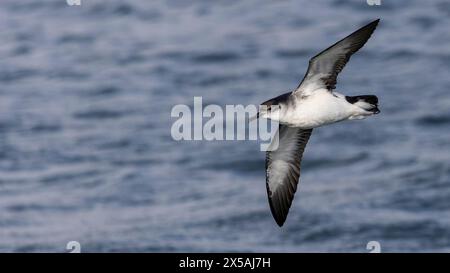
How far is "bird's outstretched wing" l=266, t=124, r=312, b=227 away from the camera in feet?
42.0

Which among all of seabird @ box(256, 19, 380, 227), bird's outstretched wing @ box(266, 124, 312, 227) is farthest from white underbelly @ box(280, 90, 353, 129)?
bird's outstretched wing @ box(266, 124, 312, 227)

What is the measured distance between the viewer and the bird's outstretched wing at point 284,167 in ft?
42.0

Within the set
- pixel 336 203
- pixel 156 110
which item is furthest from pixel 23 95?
pixel 336 203

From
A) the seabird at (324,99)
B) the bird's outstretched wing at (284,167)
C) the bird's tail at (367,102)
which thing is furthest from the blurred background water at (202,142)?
the bird's tail at (367,102)

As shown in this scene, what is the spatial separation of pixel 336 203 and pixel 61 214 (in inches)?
255

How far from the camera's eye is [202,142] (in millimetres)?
31562

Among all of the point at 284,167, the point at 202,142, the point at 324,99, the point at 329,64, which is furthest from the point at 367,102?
the point at 202,142

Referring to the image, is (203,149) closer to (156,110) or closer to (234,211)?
(156,110)

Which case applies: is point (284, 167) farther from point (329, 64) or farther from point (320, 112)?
point (329, 64)

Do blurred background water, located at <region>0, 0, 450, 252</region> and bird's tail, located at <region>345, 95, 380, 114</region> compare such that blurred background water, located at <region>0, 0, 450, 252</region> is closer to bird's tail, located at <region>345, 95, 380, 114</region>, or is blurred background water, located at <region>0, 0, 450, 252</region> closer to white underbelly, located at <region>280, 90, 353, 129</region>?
white underbelly, located at <region>280, 90, 353, 129</region>

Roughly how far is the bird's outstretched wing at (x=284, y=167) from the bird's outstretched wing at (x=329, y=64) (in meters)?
1.32

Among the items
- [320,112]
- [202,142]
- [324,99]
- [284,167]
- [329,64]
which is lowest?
[284,167]

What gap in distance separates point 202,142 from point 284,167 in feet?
61.1

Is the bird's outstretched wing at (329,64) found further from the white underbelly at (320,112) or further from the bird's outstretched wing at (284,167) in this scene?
the bird's outstretched wing at (284,167)
